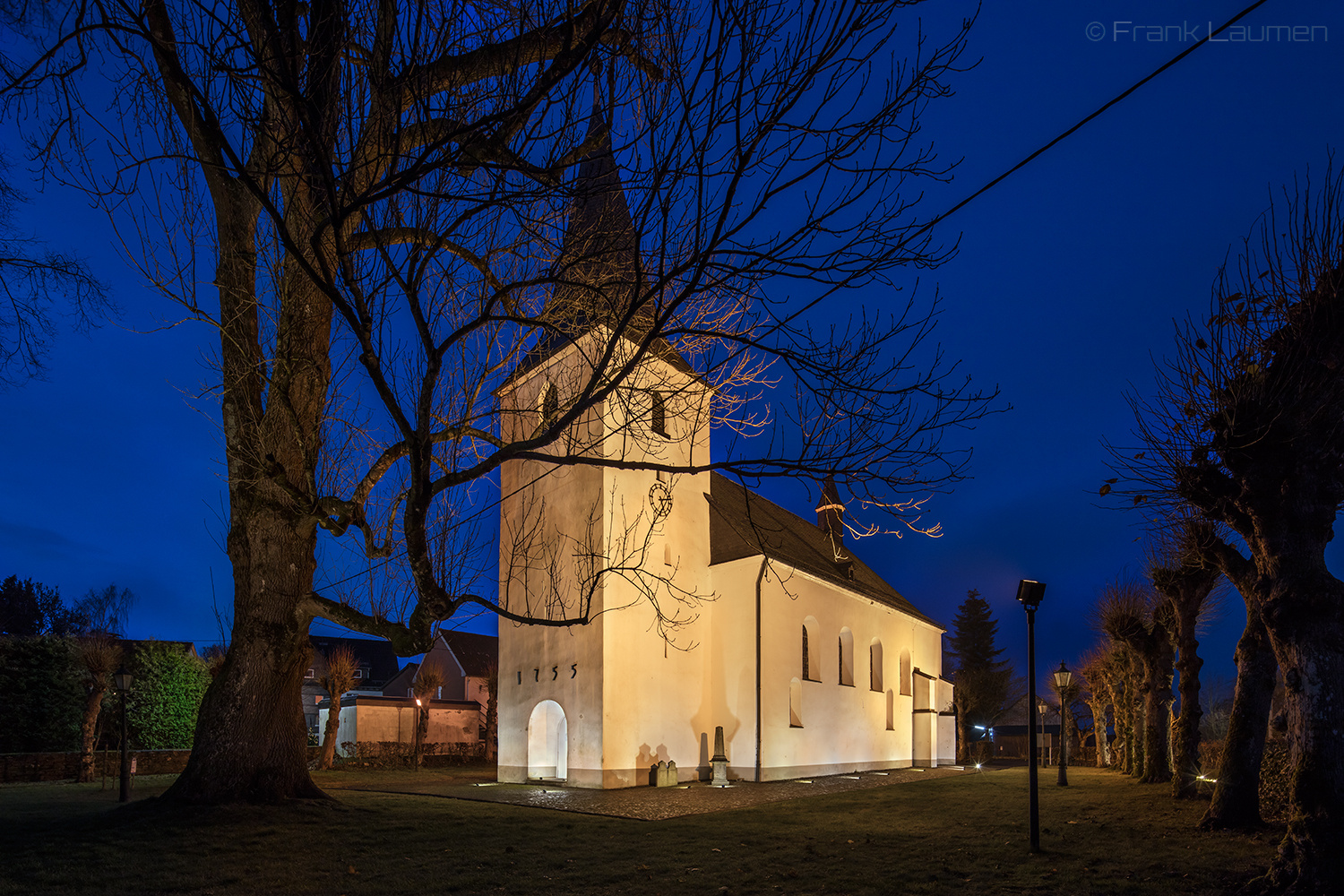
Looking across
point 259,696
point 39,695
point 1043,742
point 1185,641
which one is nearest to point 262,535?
point 259,696

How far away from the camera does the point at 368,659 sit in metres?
52.4

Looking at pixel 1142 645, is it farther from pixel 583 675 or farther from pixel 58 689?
pixel 58 689

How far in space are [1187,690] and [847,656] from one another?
1182 centimetres

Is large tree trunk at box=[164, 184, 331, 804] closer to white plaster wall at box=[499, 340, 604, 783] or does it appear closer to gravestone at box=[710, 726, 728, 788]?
white plaster wall at box=[499, 340, 604, 783]

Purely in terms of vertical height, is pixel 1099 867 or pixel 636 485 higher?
pixel 636 485

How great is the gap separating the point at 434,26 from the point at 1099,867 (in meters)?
9.17

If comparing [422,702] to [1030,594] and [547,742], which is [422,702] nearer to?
[547,742]

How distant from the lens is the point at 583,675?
1823cm

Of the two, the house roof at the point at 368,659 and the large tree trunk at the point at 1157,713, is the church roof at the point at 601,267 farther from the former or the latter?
the house roof at the point at 368,659

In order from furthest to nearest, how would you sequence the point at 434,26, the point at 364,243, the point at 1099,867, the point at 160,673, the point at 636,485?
the point at 160,673, the point at 636,485, the point at 1099,867, the point at 364,243, the point at 434,26

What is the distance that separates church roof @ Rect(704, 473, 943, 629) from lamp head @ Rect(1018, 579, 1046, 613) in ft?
28.4

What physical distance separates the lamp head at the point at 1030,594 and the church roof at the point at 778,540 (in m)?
8.65

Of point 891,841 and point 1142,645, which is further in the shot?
point 1142,645

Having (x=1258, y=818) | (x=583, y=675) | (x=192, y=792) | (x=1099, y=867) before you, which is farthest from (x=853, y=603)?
(x=192, y=792)
